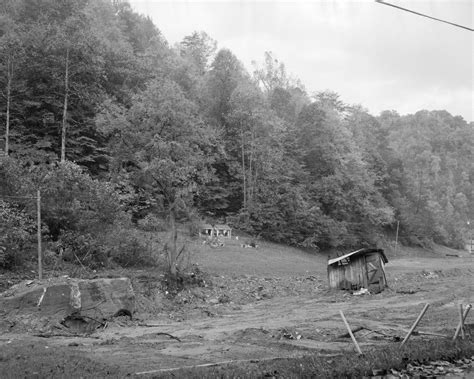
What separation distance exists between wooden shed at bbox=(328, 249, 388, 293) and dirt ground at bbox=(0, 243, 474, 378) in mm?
1033

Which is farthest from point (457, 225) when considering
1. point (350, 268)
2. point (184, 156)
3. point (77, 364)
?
point (77, 364)

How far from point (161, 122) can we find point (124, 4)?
59.3 m

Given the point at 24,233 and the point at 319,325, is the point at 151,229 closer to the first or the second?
the point at 24,233

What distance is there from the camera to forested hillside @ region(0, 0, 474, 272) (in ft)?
85.5

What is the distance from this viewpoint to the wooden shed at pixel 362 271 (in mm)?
28781

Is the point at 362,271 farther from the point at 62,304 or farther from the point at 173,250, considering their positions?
the point at 62,304

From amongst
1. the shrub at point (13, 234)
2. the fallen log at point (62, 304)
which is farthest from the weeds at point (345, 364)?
the shrub at point (13, 234)

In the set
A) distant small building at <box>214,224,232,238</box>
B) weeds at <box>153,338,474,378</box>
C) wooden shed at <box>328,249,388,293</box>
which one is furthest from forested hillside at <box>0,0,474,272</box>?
weeds at <box>153,338,474,378</box>

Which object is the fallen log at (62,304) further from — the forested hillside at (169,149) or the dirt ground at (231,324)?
the forested hillside at (169,149)

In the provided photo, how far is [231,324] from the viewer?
59.4ft

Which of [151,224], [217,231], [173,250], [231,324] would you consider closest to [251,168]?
[217,231]

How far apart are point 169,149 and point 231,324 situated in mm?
12752

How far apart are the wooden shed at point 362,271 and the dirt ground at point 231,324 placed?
3.39ft

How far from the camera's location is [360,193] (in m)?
68.1
